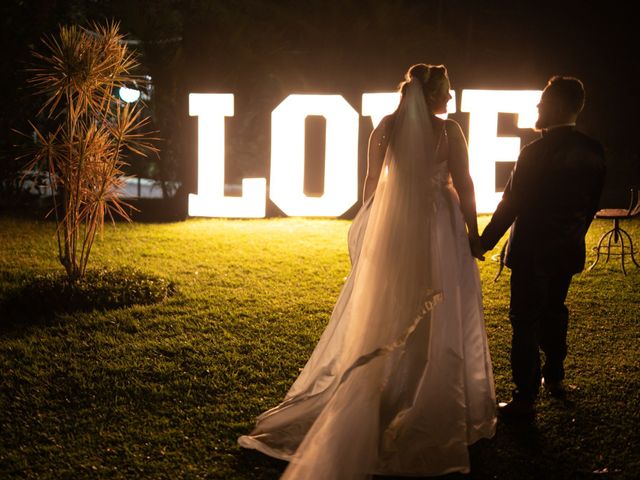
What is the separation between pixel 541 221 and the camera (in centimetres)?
451

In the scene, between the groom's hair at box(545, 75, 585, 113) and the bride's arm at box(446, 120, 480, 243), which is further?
the groom's hair at box(545, 75, 585, 113)

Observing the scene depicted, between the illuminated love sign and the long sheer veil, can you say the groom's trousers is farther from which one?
the illuminated love sign

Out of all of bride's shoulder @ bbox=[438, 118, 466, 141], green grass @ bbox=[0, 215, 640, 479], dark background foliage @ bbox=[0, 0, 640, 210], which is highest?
dark background foliage @ bbox=[0, 0, 640, 210]

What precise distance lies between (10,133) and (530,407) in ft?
37.3

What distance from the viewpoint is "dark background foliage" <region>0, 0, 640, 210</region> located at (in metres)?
12.8

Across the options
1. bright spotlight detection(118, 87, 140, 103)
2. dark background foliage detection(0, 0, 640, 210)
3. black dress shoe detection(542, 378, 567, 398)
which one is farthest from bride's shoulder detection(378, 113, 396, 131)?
bright spotlight detection(118, 87, 140, 103)

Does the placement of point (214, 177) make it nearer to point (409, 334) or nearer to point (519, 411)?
point (519, 411)

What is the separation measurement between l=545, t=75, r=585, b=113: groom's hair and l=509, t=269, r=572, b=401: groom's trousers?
3.58 feet

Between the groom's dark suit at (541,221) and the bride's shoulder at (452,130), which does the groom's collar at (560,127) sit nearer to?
the groom's dark suit at (541,221)

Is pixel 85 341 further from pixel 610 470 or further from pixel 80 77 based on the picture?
pixel 610 470

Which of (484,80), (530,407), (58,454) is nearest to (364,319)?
(530,407)

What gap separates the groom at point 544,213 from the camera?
175 inches

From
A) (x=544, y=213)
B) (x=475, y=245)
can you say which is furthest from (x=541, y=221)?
(x=475, y=245)

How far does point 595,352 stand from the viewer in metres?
6.05
